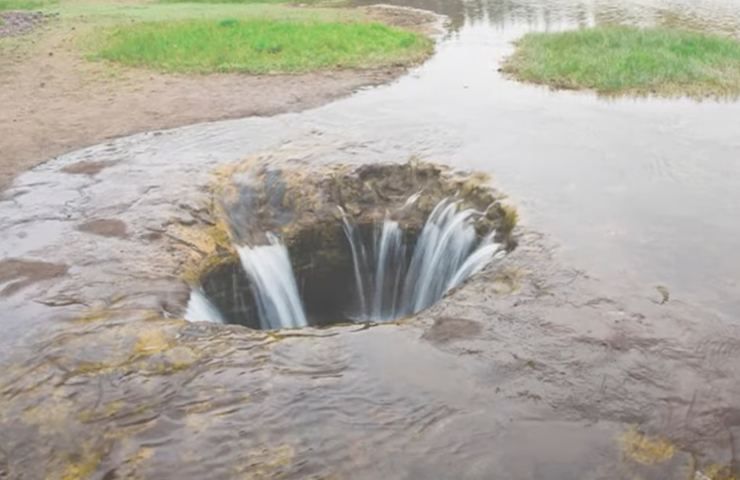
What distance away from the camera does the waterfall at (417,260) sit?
9.00 m

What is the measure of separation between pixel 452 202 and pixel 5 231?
5.80m

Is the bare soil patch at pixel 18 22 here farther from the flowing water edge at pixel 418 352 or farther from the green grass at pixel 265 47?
the flowing water edge at pixel 418 352

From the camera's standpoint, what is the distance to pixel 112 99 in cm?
1636

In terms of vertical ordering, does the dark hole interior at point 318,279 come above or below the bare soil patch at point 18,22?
below

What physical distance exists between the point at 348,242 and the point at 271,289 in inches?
60.7

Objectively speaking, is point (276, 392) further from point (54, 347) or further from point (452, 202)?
point (452, 202)

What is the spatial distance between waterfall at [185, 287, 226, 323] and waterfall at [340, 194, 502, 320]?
2.52 metres

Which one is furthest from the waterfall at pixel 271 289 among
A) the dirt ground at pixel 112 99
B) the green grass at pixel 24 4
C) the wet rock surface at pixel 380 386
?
the green grass at pixel 24 4

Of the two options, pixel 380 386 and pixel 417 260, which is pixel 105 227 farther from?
pixel 380 386

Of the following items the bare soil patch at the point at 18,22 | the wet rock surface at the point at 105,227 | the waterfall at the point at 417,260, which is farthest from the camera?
→ the bare soil patch at the point at 18,22

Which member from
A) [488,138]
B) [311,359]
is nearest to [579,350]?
[311,359]

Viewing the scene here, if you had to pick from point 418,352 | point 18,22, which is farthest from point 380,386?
point 18,22

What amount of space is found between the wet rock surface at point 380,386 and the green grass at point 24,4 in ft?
110

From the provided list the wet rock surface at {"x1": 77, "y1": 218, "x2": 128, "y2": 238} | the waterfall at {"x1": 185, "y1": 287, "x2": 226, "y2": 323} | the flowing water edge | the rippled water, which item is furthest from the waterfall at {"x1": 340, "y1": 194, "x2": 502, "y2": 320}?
the wet rock surface at {"x1": 77, "y1": 218, "x2": 128, "y2": 238}
